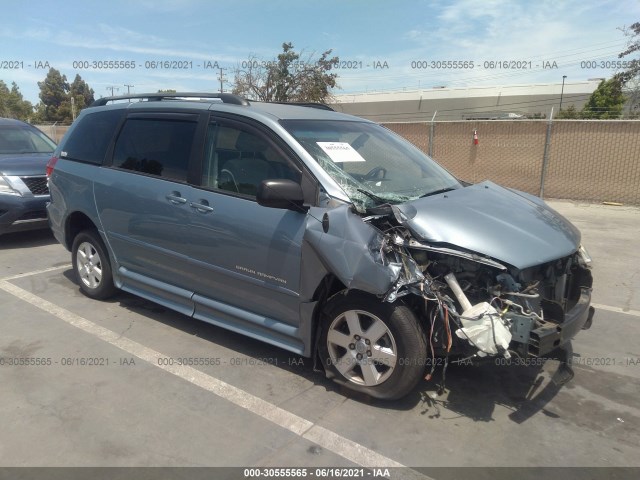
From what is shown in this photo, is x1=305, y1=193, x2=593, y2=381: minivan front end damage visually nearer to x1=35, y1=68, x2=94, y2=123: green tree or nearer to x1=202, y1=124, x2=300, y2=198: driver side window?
x1=202, y1=124, x2=300, y2=198: driver side window

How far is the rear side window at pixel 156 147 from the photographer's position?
14.0 feet

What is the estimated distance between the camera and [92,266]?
525 cm

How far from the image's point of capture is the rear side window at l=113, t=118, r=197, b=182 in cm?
427

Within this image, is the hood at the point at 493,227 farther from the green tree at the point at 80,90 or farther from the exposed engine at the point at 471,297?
the green tree at the point at 80,90

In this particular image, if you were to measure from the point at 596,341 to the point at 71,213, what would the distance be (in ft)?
16.8

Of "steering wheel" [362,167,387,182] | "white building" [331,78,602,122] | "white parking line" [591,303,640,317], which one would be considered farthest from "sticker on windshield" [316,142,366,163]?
"white building" [331,78,602,122]

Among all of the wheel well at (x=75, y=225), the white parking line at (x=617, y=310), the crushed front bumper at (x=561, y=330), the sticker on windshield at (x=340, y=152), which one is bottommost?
the white parking line at (x=617, y=310)

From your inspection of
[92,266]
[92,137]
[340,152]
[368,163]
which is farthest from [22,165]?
[368,163]

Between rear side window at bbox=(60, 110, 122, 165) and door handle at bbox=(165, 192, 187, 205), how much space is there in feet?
4.09

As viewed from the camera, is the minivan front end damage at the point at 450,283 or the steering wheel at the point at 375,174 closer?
the minivan front end damage at the point at 450,283

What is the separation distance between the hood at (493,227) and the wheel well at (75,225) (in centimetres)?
351

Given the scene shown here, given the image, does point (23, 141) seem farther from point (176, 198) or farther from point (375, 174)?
point (375, 174)

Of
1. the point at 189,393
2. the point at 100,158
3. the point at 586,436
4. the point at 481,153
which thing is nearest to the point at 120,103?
the point at 100,158

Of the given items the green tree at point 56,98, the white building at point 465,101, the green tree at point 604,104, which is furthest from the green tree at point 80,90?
the green tree at point 604,104
